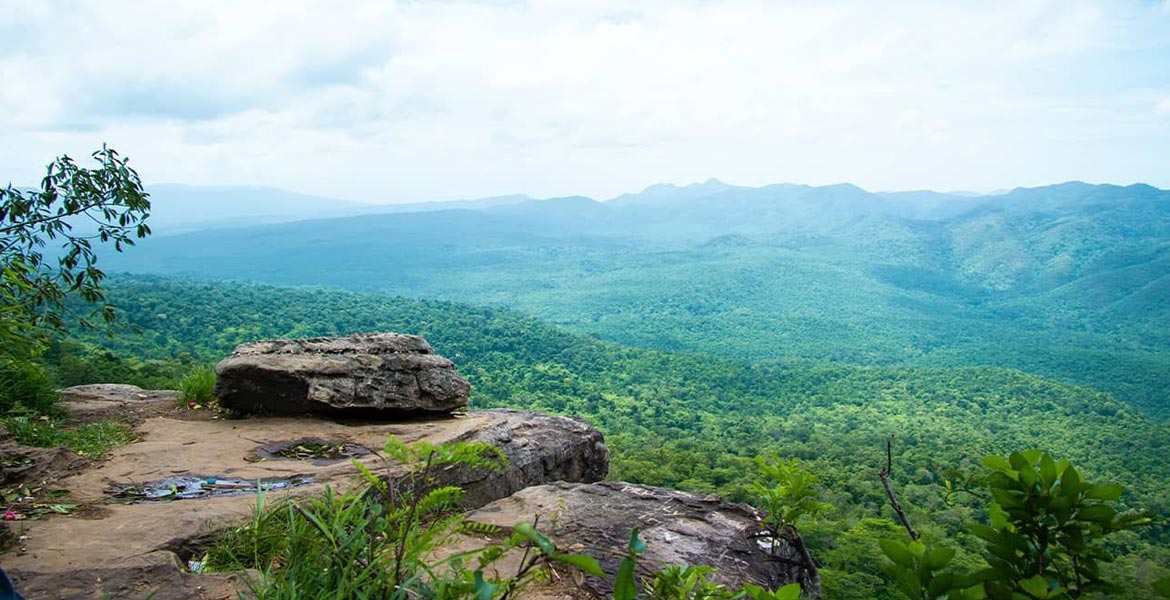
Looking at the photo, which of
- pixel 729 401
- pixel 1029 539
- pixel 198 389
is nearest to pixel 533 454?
pixel 198 389

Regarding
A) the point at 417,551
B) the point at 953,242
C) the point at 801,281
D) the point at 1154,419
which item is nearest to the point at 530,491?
the point at 417,551

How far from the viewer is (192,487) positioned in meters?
4.90

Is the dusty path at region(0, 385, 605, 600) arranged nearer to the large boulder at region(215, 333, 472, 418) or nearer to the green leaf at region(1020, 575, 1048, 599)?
the large boulder at region(215, 333, 472, 418)

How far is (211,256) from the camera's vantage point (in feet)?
492

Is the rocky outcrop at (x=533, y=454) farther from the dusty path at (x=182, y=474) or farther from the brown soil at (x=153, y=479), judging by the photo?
the brown soil at (x=153, y=479)

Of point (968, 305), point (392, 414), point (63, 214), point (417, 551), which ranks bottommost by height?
point (968, 305)

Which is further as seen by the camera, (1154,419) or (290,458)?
(1154,419)

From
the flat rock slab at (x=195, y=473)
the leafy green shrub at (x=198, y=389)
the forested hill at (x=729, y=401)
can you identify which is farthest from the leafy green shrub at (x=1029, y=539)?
the forested hill at (x=729, y=401)

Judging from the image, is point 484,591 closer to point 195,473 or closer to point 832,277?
point 195,473

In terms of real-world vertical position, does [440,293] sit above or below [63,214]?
below

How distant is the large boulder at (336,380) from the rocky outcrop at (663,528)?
267cm

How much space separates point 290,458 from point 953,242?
6630 inches

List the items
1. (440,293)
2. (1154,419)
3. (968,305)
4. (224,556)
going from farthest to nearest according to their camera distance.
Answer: (440,293)
(968,305)
(1154,419)
(224,556)

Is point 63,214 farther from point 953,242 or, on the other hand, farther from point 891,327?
point 953,242
